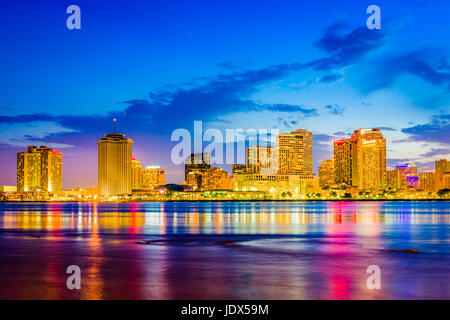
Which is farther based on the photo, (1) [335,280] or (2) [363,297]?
(1) [335,280]

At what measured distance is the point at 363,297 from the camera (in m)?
18.0

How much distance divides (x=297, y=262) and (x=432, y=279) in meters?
7.96

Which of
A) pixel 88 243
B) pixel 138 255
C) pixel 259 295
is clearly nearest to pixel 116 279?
pixel 259 295

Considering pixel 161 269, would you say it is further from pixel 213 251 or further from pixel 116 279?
pixel 213 251

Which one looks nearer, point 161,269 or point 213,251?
point 161,269

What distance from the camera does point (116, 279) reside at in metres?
22.0

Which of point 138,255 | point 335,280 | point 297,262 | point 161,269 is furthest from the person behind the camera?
point 138,255
